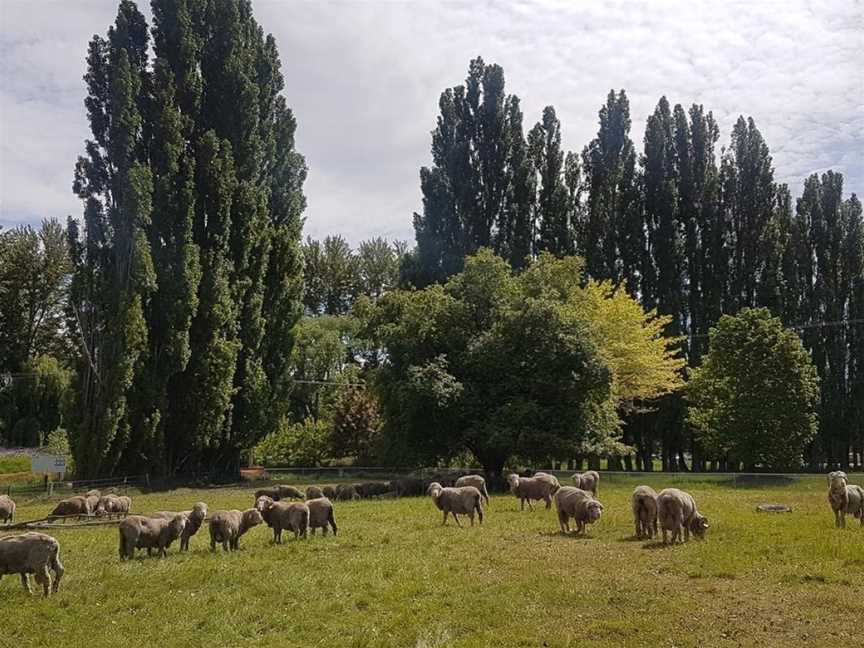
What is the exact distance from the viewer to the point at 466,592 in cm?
1206

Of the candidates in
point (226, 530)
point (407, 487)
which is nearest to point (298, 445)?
point (407, 487)

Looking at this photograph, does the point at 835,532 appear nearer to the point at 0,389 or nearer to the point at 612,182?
the point at 612,182

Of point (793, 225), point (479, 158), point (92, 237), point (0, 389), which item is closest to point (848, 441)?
point (793, 225)

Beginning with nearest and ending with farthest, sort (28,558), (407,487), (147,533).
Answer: (28,558), (147,533), (407,487)

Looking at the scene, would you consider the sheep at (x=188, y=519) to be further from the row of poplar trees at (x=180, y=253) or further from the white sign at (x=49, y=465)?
the row of poplar trees at (x=180, y=253)

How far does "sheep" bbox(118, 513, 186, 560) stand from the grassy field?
1.19ft

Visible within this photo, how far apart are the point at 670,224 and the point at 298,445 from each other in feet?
102

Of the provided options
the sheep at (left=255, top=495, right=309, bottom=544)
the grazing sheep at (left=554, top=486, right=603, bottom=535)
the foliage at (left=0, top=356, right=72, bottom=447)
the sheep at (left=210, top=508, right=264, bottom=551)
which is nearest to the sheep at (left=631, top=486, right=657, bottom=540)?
the grazing sheep at (left=554, top=486, right=603, bottom=535)

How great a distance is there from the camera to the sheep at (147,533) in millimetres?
15391

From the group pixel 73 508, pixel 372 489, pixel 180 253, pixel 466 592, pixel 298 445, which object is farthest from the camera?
pixel 298 445

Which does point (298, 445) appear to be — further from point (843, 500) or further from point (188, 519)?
point (843, 500)

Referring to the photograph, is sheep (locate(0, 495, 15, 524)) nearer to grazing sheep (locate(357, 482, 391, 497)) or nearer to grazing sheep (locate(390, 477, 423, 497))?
grazing sheep (locate(357, 482, 391, 497))

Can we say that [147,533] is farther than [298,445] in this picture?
No

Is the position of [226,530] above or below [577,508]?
below
